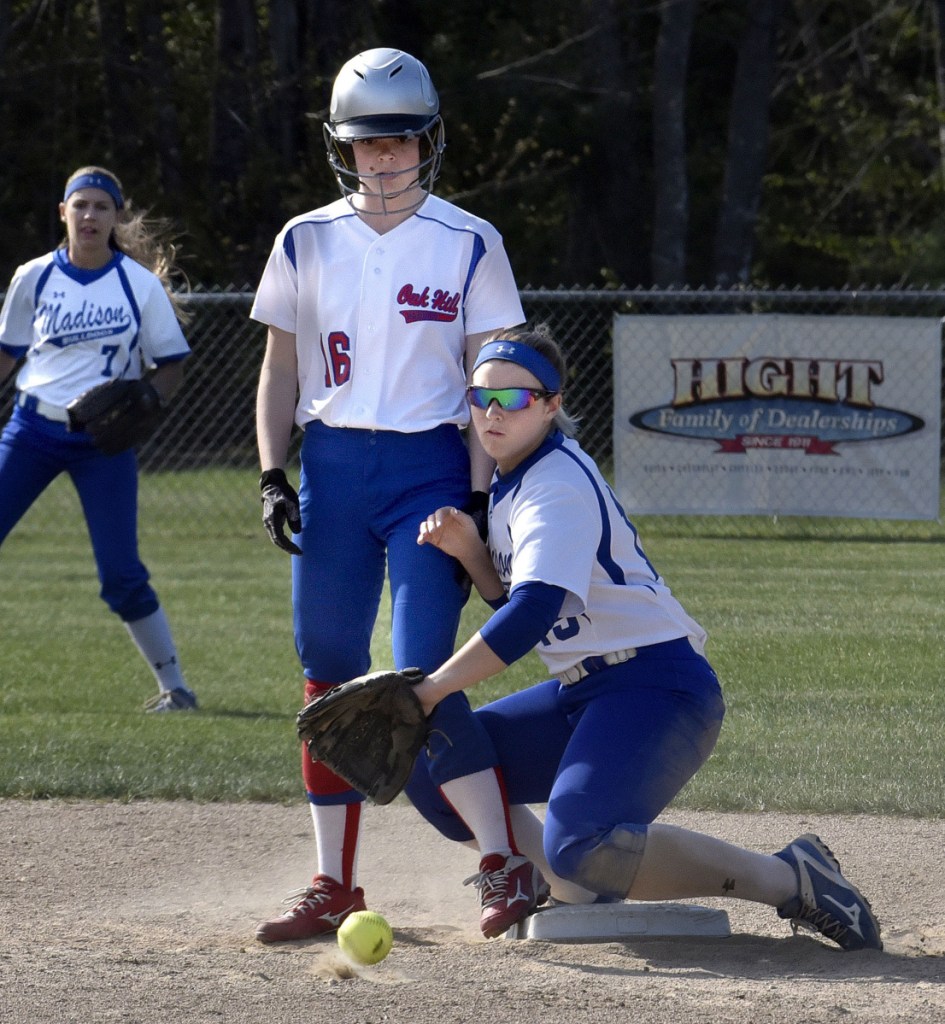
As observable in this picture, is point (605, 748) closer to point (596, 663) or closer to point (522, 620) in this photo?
point (596, 663)

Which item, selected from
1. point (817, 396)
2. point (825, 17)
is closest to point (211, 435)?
point (817, 396)

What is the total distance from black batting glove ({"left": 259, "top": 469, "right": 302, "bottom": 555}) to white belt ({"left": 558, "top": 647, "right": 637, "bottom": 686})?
68cm

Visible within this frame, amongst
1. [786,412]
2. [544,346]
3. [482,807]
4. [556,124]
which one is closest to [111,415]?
[544,346]

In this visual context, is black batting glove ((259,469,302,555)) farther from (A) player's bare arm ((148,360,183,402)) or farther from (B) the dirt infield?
(A) player's bare arm ((148,360,183,402))

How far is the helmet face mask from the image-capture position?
3.59 metres

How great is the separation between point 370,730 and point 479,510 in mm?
554

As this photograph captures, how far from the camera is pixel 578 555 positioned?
3340mm

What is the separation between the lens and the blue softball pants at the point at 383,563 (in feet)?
11.6

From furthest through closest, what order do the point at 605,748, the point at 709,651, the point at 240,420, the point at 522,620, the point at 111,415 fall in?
the point at 240,420 < the point at 709,651 < the point at 111,415 < the point at 605,748 < the point at 522,620

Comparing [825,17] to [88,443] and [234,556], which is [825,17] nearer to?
[234,556]

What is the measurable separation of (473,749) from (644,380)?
762cm

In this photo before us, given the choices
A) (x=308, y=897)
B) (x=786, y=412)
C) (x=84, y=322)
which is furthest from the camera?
(x=786, y=412)

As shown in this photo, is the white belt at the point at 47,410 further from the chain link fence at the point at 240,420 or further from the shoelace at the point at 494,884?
the chain link fence at the point at 240,420

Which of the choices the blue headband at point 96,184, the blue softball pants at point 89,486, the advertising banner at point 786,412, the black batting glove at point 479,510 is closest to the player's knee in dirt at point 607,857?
the black batting glove at point 479,510
